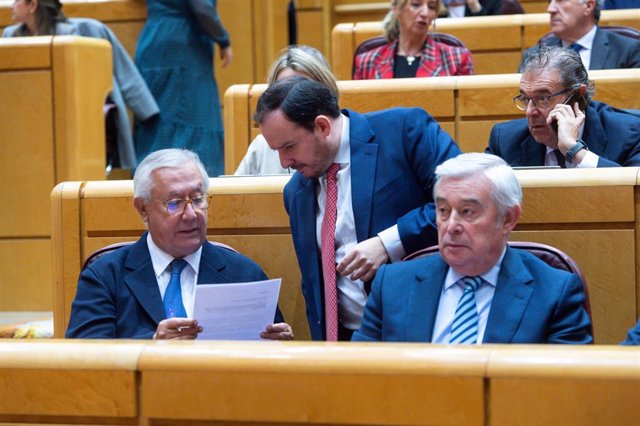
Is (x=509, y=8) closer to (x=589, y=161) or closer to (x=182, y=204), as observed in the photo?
(x=589, y=161)

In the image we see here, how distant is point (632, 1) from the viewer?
6.53 m

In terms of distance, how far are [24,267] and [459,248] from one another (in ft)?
10.4

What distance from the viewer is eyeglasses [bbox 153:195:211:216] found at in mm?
2980

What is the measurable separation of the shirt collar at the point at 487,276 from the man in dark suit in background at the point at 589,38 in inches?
97.2

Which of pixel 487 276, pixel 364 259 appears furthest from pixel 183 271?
pixel 487 276

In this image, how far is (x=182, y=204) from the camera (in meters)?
2.99

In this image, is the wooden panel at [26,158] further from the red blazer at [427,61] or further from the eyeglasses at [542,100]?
the eyeglasses at [542,100]

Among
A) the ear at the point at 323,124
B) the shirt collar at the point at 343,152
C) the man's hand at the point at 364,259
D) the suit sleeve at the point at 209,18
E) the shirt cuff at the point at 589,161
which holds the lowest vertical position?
the man's hand at the point at 364,259

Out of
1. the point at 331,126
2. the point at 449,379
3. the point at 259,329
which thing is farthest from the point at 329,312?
the point at 449,379

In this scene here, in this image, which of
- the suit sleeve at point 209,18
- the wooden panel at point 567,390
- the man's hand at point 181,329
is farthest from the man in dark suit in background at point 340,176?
the suit sleeve at point 209,18

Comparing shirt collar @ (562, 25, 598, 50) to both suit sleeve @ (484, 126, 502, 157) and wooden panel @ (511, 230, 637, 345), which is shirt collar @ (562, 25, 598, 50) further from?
wooden panel @ (511, 230, 637, 345)

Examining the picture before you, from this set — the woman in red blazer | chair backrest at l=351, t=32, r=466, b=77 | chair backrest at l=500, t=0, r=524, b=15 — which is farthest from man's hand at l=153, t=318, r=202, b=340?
chair backrest at l=500, t=0, r=524, b=15

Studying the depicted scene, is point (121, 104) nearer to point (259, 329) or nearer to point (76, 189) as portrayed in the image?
point (76, 189)

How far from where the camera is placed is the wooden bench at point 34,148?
525 cm
